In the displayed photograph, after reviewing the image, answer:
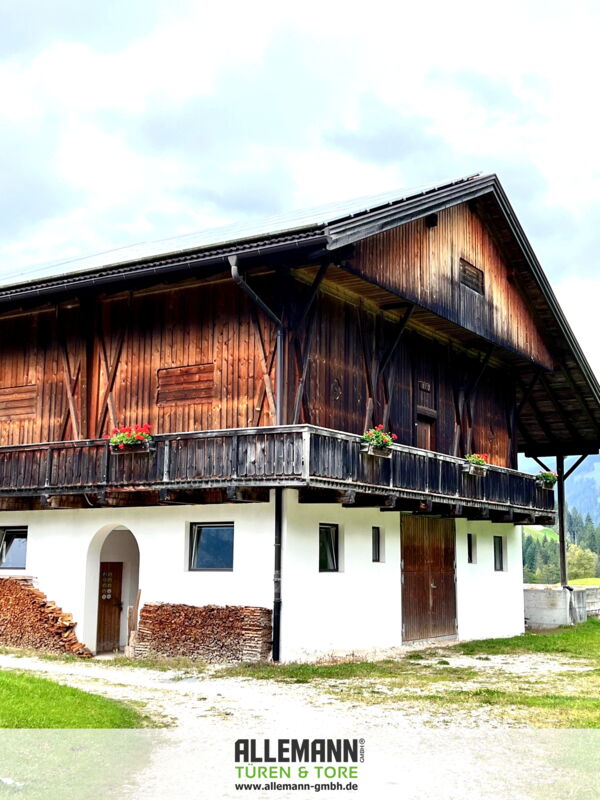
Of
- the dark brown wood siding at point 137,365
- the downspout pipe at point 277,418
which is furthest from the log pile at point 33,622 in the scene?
the downspout pipe at point 277,418

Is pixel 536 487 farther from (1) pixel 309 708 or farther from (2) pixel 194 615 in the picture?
(1) pixel 309 708

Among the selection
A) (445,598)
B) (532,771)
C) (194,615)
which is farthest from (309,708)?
(445,598)

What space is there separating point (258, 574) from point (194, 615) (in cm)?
153

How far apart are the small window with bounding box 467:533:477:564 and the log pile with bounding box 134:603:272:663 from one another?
9933 millimetres

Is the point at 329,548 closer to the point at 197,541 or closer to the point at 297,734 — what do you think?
the point at 197,541

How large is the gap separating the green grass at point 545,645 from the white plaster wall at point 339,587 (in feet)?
7.99

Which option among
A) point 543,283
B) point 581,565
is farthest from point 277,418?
point 581,565

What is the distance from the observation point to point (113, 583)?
22375 mm

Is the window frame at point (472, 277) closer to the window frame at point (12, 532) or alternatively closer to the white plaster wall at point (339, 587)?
the white plaster wall at point (339, 587)

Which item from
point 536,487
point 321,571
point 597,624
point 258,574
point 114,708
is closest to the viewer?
point 114,708

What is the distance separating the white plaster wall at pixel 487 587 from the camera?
83.7ft

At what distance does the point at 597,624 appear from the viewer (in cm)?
3103

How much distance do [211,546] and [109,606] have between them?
4.35 metres

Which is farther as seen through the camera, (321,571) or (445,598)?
(445,598)
